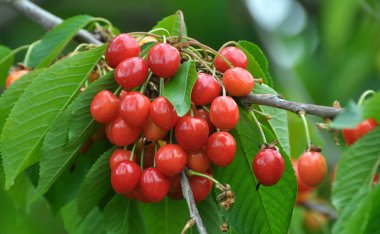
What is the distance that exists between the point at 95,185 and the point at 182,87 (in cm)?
49

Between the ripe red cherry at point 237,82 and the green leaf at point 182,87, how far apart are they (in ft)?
0.30

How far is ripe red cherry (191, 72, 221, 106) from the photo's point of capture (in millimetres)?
2135

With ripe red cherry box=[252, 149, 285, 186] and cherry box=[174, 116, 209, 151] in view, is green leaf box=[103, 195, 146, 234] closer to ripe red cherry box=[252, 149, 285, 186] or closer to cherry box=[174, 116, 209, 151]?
cherry box=[174, 116, 209, 151]

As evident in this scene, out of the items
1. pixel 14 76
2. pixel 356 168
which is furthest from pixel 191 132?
pixel 14 76

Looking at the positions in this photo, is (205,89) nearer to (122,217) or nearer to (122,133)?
(122,133)

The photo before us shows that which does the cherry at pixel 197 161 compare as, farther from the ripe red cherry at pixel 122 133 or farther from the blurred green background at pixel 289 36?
the blurred green background at pixel 289 36

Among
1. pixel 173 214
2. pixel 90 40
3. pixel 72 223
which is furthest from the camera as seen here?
pixel 90 40

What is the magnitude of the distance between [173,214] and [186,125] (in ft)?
1.65

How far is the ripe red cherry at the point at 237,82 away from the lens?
7.01 feet

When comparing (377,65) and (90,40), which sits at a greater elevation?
(90,40)

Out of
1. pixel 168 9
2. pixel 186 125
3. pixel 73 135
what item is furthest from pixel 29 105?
pixel 168 9

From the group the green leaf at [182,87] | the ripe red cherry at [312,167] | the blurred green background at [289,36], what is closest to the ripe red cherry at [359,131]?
the ripe red cherry at [312,167]

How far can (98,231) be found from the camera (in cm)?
265

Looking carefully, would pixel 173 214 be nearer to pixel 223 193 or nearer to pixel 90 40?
pixel 223 193
